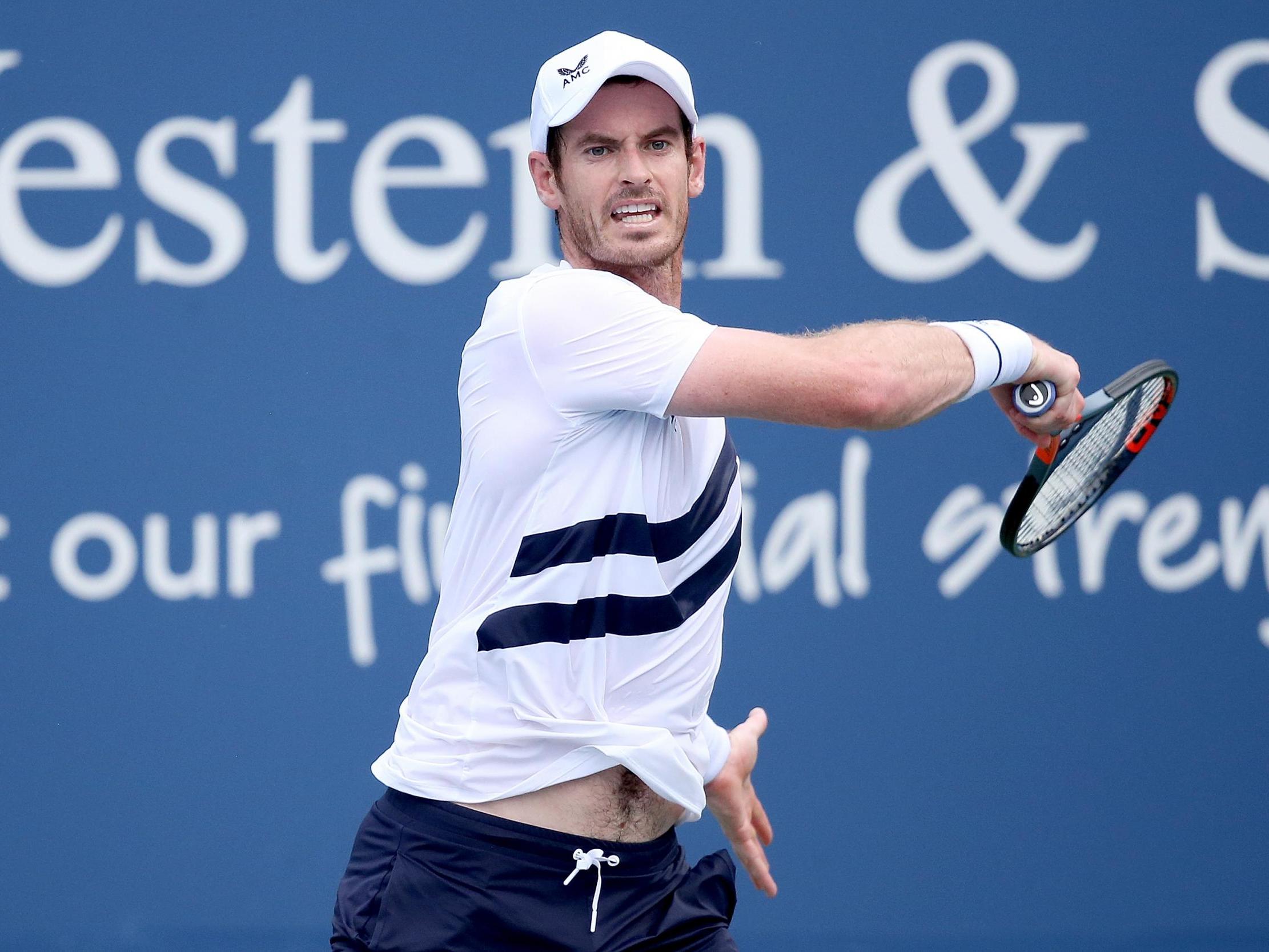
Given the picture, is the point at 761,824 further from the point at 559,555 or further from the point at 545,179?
the point at 545,179

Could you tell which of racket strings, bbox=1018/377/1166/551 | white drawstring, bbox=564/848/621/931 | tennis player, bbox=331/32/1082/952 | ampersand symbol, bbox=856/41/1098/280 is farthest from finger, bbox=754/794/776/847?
ampersand symbol, bbox=856/41/1098/280

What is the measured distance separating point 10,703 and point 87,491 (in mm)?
575

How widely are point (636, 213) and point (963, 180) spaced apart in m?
2.07

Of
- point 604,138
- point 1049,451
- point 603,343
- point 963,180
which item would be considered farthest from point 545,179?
point 963,180

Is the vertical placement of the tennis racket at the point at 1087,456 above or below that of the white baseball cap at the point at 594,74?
below

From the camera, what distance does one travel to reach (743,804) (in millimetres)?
2303

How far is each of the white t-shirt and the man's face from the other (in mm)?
128

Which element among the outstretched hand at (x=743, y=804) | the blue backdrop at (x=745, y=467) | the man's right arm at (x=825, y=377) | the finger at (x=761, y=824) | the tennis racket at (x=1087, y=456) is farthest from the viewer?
the blue backdrop at (x=745, y=467)

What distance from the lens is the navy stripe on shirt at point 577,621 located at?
1.91 m

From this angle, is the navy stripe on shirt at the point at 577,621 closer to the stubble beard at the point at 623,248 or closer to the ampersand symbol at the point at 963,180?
the stubble beard at the point at 623,248

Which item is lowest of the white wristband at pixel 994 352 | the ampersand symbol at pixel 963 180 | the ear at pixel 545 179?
the white wristband at pixel 994 352

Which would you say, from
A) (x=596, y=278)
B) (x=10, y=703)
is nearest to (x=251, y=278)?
(x=10, y=703)

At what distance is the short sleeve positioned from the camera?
1827mm

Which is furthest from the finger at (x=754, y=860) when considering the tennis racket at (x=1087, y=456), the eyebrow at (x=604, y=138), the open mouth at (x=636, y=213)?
the eyebrow at (x=604, y=138)
